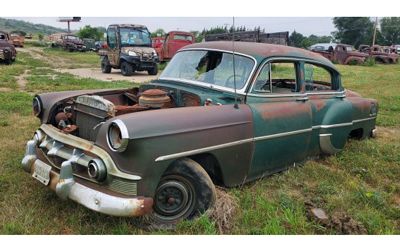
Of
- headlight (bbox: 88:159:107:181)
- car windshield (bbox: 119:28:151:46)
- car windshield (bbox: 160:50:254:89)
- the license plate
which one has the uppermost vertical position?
car windshield (bbox: 119:28:151:46)

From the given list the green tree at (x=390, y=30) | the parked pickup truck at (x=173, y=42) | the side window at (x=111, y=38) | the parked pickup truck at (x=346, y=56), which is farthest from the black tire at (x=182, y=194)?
the green tree at (x=390, y=30)

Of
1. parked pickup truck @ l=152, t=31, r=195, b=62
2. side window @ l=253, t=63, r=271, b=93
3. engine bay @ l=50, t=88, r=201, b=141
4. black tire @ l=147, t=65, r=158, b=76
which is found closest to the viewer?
engine bay @ l=50, t=88, r=201, b=141

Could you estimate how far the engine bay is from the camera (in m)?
3.52

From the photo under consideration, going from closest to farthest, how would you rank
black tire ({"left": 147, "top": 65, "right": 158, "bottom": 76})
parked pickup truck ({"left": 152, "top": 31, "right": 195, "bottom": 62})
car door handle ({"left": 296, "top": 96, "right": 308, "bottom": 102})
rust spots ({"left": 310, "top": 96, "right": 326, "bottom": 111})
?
car door handle ({"left": 296, "top": 96, "right": 308, "bottom": 102}) → rust spots ({"left": 310, "top": 96, "right": 326, "bottom": 111}) → black tire ({"left": 147, "top": 65, "right": 158, "bottom": 76}) → parked pickup truck ({"left": 152, "top": 31, "right": 195, "bottom": 62})

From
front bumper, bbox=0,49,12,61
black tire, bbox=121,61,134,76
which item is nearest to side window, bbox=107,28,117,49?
black tire, bbox=121,61,134,76

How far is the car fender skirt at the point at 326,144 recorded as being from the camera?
458 cm

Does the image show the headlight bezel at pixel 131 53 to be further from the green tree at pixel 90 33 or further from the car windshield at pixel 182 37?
the green tree at pixel 90 33

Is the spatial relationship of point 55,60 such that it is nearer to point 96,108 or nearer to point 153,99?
point 153,99

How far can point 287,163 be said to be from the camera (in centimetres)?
421

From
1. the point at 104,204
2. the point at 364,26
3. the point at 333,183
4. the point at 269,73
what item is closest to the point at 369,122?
the point at 333,183

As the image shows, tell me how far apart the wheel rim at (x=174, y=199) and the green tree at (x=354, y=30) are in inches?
2002

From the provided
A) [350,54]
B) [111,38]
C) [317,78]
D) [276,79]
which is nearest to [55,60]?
[111,38]

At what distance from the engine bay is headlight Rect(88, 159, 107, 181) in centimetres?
Result: 64

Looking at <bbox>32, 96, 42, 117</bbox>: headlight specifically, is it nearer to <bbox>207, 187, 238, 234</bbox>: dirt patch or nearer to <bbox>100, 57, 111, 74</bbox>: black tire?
<bbox>207, 187, 238, 234</bbox>: dirt patch
